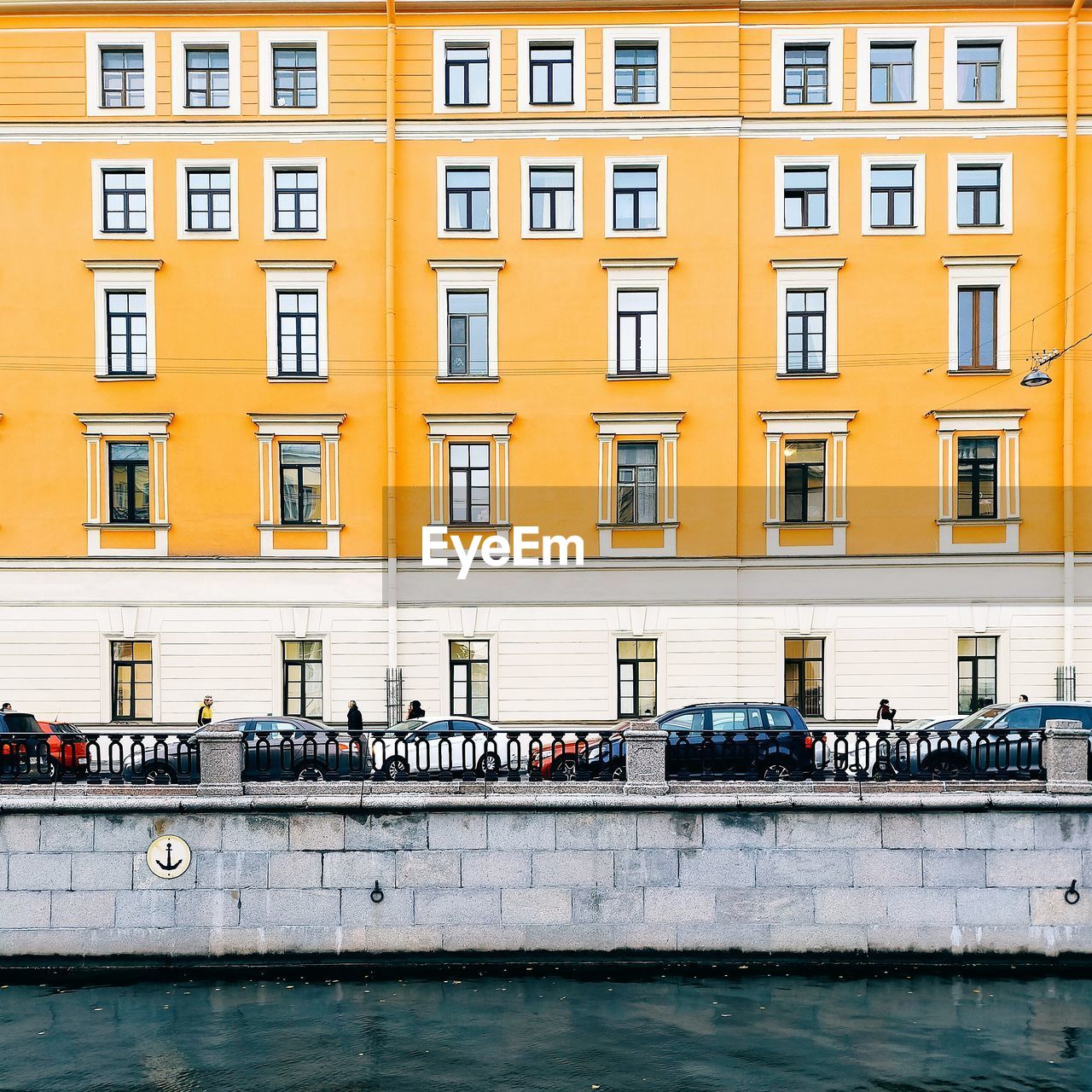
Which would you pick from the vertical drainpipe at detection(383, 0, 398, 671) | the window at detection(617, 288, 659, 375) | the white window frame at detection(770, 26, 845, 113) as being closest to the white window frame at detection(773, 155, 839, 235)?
the white window frame at detection(770, 26, 845, 113)

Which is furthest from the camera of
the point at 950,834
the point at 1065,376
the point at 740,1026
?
the point at 1065,376

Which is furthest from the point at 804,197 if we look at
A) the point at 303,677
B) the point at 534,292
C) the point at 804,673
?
the point at 303,677

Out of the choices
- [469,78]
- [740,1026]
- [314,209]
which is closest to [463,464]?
[314,209]

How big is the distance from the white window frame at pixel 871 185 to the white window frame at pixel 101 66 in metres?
16.1

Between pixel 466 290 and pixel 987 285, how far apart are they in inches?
463

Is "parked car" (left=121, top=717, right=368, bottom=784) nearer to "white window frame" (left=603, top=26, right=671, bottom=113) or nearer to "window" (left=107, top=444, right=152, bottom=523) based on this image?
Answer: "window" (left=107, top=444, right=152, bottom=523)

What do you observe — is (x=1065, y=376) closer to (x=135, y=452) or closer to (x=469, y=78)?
(x=469, y=78)

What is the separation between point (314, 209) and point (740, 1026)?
18.4 m

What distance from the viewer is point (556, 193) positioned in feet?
68.9

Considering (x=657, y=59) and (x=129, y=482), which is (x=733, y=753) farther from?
(x=657, y=59)

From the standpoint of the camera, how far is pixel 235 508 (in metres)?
20.8

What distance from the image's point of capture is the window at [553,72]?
68.4ft

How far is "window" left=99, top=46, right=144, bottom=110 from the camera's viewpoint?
20.9 m

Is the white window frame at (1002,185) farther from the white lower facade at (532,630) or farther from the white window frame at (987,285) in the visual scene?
the white lower facade at (532,630)
